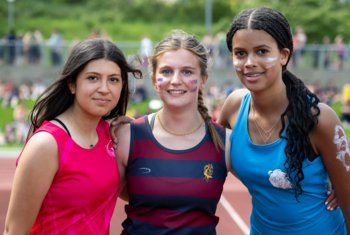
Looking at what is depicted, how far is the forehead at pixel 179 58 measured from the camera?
3.72m

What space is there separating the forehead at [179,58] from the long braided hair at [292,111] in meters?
0.31

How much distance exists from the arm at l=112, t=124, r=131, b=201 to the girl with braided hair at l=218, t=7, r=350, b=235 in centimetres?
61

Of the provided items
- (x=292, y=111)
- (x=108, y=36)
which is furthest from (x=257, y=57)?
(x=108, y=36)

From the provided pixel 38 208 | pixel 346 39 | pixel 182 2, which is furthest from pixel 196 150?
pixel 182 2

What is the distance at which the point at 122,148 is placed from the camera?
369cm

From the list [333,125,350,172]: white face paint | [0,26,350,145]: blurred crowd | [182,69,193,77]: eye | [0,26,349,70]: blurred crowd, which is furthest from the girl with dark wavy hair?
[0,26,349,70]: blurred crowd

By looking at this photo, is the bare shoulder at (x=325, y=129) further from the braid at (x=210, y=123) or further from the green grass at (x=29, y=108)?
the green grass at (x=29, y=108)

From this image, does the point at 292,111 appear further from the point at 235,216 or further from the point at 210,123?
the point at 235,216

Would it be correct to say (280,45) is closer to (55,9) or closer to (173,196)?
(173,196)

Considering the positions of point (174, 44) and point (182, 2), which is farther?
point (182, 2)

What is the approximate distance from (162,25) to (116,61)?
31978 millimetres

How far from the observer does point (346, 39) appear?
3297 cm

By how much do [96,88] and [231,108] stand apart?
999mm

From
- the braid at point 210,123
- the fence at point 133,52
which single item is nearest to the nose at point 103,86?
the braid at point 210,123
